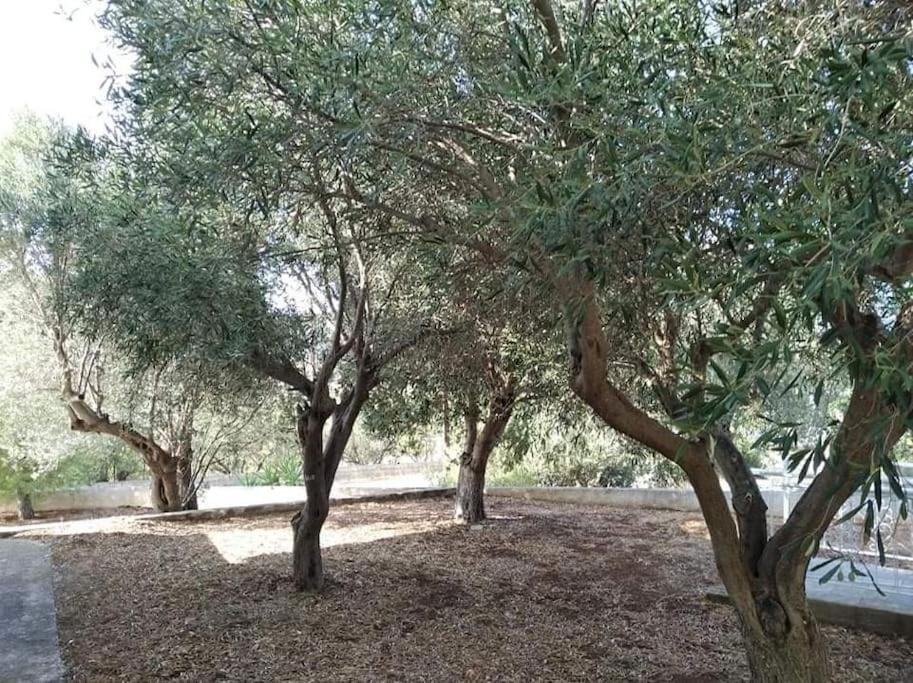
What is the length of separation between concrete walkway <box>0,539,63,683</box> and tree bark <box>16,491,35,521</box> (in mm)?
6520

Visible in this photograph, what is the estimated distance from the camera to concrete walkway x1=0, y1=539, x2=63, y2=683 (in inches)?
168

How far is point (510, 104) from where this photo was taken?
2920mm

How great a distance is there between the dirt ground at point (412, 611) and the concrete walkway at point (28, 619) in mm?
123

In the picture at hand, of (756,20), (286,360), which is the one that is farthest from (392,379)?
(756,20)

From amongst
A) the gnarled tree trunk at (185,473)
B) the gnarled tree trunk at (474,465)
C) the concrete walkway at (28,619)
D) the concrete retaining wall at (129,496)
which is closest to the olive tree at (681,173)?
the concrete walkway at (28,619)

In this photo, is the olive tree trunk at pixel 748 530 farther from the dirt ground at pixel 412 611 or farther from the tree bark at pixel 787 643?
the dirt ground at pixel 412 611

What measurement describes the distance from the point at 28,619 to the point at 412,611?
8.89 feet

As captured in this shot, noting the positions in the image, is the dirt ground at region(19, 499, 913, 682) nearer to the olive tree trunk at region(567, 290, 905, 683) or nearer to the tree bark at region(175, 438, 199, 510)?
the olive tree trunk at region(567, 290, 905, 683)

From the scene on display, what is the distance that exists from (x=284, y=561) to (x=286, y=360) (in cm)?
250

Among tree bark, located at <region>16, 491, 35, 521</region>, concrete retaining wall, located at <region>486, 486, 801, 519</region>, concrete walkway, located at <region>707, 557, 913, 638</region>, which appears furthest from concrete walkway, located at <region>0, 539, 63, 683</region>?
concrete retaining wall, located at <region>486, 486, 801, 519</region>

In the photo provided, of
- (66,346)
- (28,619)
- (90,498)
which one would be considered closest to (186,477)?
(66,346)

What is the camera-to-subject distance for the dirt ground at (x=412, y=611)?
441 cm

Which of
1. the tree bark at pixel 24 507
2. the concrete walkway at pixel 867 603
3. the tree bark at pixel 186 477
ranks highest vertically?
the tree bark at pixel 186 477

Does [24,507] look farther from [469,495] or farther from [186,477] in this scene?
[469,495]
